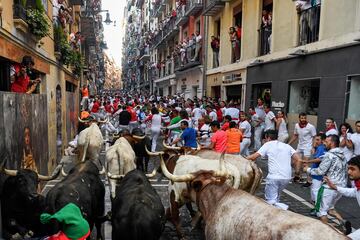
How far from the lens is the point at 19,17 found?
7707 millimetres

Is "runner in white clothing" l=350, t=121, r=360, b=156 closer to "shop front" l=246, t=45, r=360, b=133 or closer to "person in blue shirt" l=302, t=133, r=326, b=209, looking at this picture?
"person in blue shirt" l=302, t=133, r=326, b=209

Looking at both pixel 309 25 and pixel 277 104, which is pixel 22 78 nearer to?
pixel 309 25

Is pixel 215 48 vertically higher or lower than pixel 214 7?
lower

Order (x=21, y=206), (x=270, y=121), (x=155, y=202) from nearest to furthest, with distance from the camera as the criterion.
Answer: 1. (x=155, y=202)
2. (x=21, y=206)
3. (x=270, y=121)

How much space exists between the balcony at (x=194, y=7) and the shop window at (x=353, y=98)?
16265 mm

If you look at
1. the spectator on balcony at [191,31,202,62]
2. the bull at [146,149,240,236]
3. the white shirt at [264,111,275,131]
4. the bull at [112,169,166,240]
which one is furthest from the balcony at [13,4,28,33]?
the spectator on balcony at [191,31,202,62]

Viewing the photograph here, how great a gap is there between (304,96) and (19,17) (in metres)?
10.1

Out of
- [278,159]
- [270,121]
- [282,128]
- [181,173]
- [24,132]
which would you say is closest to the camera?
[181,173]

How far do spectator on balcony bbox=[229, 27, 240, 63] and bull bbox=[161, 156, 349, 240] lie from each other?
15.0 metres

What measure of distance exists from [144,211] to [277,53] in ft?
38.9

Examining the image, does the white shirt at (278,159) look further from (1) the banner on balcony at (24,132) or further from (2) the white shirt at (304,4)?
(2) the white shirt at (304,4)

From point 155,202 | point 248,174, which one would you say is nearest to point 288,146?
point 248,174

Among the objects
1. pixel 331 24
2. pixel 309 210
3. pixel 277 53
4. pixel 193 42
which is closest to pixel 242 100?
pixel 277 53

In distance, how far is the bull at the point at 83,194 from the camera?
4.62 meters
